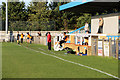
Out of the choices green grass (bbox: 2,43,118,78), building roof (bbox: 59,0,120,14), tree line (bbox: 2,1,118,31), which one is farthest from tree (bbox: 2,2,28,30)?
green grass (bbox: 2,43,118,78)

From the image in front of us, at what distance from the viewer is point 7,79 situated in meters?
9.42

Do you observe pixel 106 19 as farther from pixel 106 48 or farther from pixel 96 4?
pixel 106 48

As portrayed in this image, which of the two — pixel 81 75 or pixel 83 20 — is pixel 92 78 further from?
pixel 83 20

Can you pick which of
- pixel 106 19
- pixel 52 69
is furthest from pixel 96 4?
pixel 52 69

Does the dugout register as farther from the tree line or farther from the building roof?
the tree line

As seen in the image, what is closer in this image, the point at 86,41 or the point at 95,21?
the point at 86,41

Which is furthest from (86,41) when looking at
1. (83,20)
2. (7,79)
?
(83,20)

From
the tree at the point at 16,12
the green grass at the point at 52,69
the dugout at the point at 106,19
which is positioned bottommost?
the green grass at the point at 52,69

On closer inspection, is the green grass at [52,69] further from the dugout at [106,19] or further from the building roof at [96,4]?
the building roof at [96,4]

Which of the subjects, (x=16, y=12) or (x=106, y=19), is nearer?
(x=106, y=19)

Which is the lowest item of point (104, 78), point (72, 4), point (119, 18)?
point (104, 78)

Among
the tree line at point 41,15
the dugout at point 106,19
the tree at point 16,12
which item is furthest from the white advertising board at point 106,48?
the tree at point 16,12

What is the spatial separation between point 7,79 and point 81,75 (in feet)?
9.59

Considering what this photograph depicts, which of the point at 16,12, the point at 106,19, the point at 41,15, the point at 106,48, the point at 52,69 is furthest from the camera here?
→ the point at 16,12
